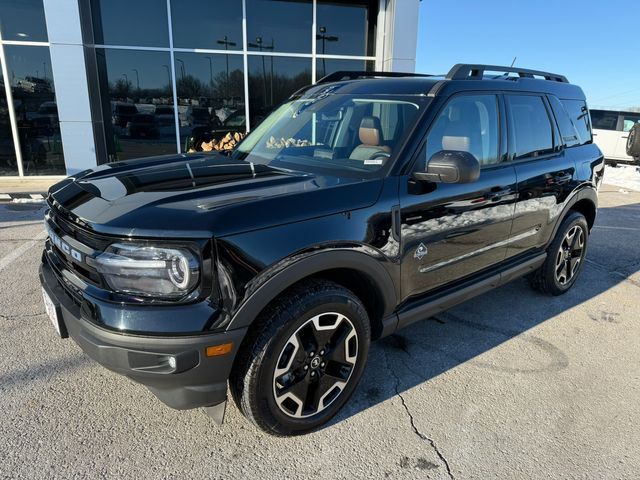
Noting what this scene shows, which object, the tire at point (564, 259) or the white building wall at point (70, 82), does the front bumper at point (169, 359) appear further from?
the white building wall at point (70, 82)

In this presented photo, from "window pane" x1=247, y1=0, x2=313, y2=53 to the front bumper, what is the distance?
9.88 m

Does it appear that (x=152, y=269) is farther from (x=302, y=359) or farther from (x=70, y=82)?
(x=70, y=82)

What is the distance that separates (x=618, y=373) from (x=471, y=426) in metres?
1.34

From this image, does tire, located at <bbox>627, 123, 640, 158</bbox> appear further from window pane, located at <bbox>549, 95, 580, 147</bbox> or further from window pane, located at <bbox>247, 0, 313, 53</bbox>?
window pane, located at <bbox>549, 95, 580, 147</bbox>

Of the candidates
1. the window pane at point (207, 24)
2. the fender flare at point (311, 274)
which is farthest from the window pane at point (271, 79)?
the fender flare at point (311, 274)

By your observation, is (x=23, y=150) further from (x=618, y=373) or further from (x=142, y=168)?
(x=618, y=373)

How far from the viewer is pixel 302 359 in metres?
2.36

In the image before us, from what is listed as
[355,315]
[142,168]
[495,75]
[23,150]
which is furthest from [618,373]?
[23,150]

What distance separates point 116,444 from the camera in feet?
7.66

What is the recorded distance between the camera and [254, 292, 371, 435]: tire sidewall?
2176mm

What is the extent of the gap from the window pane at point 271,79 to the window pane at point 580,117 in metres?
7.60

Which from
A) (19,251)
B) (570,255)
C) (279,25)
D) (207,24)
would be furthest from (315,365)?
(279,25)

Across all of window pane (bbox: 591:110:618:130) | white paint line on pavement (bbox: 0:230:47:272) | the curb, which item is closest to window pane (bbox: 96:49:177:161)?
the curb

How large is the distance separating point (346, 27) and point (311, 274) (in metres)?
10.3
